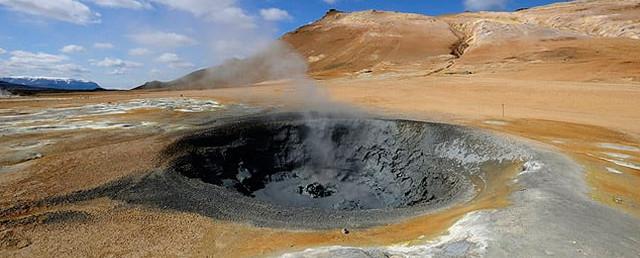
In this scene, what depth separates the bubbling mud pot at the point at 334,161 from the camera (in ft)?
34.5

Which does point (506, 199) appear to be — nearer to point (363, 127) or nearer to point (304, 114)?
point (363, 127)

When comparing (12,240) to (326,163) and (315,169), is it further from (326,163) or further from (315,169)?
(326,163)

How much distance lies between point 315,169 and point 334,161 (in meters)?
0.67

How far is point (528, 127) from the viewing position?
14.2 meters

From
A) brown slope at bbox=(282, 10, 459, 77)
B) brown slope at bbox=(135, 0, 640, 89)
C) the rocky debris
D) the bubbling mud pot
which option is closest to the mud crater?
the bubbling mud pot

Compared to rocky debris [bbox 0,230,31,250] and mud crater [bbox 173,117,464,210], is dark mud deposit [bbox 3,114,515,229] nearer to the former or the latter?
mud crater [bbox 173,117,464,210]

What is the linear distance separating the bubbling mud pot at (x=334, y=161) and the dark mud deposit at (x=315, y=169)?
0.11 feet

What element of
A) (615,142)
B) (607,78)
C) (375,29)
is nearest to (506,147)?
(615,142)

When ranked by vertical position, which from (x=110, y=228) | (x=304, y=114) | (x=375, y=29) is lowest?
(x=110, y=228)

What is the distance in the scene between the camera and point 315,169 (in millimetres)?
13555

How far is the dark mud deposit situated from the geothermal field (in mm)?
47

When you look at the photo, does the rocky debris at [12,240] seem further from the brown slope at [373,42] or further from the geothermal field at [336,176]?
the brown slope at [373,42]

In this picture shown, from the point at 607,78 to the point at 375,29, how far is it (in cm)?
3559

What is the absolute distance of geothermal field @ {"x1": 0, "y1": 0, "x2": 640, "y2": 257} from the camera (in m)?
5.53
